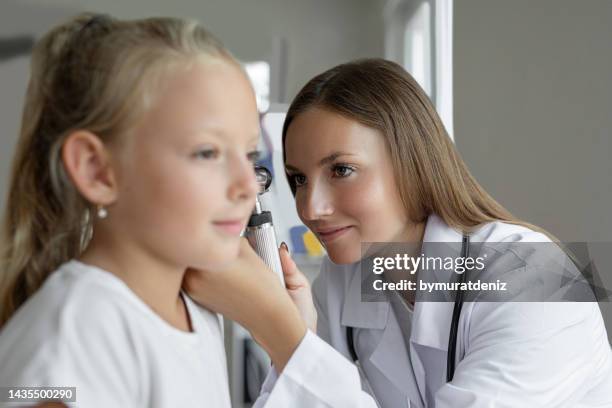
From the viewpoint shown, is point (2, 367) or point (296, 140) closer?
point (2, 367)

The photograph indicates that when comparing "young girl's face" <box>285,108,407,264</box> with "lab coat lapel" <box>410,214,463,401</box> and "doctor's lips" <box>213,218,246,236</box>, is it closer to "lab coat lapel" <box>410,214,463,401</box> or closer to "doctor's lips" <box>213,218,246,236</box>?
"lab coat lapel" <box>410,214,463,401</box>

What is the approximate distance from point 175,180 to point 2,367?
20 cm

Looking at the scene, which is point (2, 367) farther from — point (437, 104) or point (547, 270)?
point (437, 104)

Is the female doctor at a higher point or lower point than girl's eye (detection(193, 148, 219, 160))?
lower

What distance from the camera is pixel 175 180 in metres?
0.60

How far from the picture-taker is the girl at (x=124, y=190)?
Result: 0.60 m

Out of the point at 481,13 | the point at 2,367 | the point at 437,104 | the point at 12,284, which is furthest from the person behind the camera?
the point at 437,104

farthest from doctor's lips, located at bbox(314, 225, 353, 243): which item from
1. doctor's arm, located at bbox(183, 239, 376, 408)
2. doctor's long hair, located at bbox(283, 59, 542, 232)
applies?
doctor's arm, located at bbox(183, 239, 376, 408)

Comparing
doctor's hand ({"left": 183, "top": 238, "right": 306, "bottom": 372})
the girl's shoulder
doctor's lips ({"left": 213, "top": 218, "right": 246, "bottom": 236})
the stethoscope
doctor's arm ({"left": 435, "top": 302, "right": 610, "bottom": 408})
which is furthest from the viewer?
the stethoscope

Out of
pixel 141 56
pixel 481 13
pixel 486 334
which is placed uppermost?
pixel 481 13

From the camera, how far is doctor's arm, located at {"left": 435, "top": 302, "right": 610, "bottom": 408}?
3.06 ft

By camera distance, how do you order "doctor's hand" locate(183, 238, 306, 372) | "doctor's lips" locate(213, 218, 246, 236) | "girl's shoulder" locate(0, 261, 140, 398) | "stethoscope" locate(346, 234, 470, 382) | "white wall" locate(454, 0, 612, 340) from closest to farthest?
"girl's shoulder" locate(0, 261, 140, 398) → "doctor's lips" locate(213, 218, 246, 236) → "doctor's hand" locate(183, 238, 306, 372) → "stethoscope" locate(346, 234, 470, 382) → "white wall" locate(454, 0, 612, 340)

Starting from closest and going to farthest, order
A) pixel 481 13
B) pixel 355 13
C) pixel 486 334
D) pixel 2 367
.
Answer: pixel 2 367
pixel 486 334
pixel 481 13
pixel 355 13

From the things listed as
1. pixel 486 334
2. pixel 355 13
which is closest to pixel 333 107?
pixel 486 334
